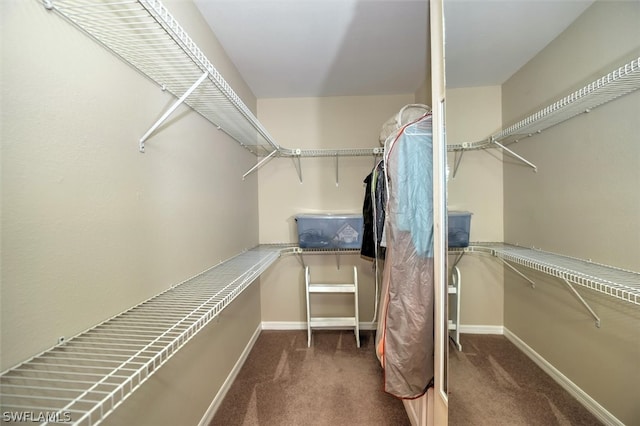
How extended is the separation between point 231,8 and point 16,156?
1244 millimetres

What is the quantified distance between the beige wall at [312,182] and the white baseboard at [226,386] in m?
0.40

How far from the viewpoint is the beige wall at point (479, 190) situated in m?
0.77

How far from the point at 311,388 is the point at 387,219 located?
1.29 m

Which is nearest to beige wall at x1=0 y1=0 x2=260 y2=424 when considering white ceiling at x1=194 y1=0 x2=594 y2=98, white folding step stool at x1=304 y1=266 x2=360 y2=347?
white ceiling at x1=194 y1=0 x2=594 y2=98

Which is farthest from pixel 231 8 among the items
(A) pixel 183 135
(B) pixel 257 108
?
(B) pixel 257 108

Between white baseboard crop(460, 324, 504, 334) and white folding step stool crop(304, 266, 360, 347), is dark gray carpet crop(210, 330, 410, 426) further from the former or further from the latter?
white baseboard crop(460, 324, 504, 334)

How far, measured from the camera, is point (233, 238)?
5.57 feet

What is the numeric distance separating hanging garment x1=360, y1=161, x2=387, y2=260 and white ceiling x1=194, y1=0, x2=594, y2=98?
2.57 feet

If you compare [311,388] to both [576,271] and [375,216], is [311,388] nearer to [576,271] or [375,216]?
[375,216]

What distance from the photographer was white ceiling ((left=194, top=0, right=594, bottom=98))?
74 cm

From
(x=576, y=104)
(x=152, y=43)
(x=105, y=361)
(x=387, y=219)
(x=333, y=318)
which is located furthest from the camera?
(x=333, y=318)

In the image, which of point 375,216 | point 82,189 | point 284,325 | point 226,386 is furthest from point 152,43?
point 284,325

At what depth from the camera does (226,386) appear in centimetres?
154

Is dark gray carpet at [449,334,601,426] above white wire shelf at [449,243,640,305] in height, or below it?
below
